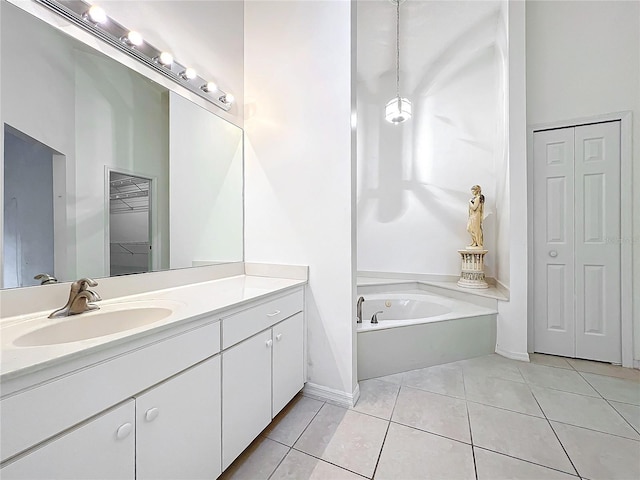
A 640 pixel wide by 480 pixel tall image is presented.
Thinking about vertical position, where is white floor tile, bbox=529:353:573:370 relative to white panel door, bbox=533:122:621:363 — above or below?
below

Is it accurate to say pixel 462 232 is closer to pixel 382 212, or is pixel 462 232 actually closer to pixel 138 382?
pixel 382 212

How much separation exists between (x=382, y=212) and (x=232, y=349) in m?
2.85

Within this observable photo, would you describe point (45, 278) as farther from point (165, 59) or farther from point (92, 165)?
point (165, 59)

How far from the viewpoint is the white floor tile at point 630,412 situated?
1.53 m

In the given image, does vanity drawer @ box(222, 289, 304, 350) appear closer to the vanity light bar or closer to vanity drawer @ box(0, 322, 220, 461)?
vanity drawer @ box(0, 322, 220, 461)

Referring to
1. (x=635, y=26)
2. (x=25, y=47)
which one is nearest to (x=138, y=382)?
(x=25, y=47)

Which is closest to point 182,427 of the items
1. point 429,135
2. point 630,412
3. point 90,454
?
point 90,454

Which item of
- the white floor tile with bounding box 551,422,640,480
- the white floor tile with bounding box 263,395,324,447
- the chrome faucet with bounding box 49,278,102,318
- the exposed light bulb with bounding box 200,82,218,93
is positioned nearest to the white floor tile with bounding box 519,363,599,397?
the white floor tile with bounding box 551,422,640,480

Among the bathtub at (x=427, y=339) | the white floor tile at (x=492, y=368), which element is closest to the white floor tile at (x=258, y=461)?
the bathtub at (x=427, y=339)

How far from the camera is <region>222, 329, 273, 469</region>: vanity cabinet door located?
113 centimetres

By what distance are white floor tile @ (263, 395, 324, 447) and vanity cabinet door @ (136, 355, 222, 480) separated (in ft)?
1.42

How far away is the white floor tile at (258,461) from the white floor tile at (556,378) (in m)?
1.87

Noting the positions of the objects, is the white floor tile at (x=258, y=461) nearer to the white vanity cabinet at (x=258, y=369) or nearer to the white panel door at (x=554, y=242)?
the white vanity cabinet at (x=258, y=369)

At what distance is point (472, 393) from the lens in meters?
1.85
